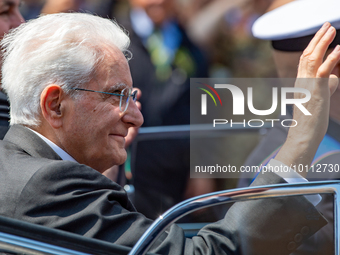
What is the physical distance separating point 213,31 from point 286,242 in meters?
2.16

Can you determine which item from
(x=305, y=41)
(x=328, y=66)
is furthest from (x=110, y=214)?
(x=305, y=41)

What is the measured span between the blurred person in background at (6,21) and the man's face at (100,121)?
0.52 m

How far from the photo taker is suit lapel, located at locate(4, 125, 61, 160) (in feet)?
4.54

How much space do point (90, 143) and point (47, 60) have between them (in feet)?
1.11

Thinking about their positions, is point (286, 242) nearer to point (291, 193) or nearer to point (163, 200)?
point (291, 193)

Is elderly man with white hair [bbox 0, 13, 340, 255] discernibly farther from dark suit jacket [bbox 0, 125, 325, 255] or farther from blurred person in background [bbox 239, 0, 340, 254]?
blurred person in background [bbox 239, 0, 340, 254]

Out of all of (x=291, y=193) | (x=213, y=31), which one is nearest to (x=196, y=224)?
(x=291, y=193)

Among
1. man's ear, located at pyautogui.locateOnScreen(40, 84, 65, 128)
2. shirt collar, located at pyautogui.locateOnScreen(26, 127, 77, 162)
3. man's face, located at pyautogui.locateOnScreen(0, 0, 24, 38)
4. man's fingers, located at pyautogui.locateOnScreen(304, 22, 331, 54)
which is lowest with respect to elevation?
shirt collar, located at pyautogui.locateOnScreen(26, 127, 77, 162)

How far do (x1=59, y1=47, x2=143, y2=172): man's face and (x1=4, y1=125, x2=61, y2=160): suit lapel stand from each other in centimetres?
9

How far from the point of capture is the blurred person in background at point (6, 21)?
1.85 m

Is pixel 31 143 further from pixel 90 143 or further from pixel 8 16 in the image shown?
pixel 8 16

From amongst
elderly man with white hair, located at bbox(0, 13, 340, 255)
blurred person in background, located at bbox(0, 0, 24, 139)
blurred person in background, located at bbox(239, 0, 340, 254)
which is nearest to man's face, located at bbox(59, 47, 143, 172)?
elderly man with white hair, located at bbox(0, 13, 340, 255)

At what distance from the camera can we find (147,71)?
3047 mm

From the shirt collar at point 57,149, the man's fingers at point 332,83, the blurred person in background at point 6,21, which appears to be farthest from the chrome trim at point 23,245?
the man's fingers at point 332,83
